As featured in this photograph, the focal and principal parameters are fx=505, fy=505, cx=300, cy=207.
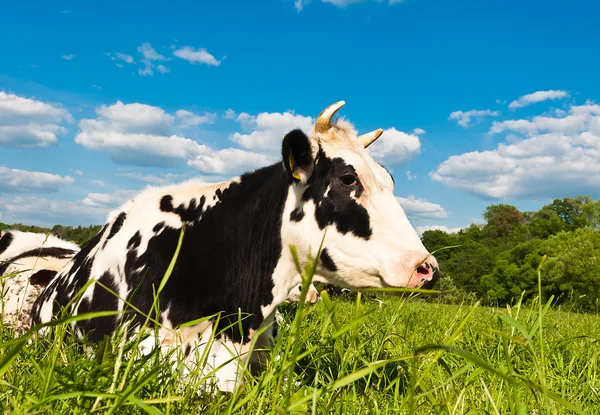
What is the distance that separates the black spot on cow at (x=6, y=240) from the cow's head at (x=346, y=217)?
5.75 m

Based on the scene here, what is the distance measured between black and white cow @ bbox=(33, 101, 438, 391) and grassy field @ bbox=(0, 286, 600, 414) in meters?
0.39

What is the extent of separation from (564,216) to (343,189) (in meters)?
97.5

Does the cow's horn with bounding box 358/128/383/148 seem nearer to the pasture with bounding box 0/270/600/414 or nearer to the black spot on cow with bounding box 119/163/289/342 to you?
the black spot on cow with bounding box 119/163/289/342

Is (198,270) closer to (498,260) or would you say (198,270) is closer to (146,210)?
(146,210)

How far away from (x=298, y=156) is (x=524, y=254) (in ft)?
212

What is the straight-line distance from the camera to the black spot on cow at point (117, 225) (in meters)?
4.85

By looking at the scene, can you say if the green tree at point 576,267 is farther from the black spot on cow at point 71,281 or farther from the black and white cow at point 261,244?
the black spot on cow at point 71,281

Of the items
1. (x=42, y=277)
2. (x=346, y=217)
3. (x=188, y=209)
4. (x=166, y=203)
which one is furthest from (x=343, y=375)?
(x=42, y=277)

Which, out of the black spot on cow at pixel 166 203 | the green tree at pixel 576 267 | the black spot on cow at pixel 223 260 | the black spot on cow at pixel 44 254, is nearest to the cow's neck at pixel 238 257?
the black spot on cow at pixel 223 260

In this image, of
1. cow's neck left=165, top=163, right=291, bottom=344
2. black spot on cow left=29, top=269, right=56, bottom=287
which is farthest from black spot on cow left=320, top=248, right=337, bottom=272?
black spot on cow left=29, top=269, right=56, bottom=287

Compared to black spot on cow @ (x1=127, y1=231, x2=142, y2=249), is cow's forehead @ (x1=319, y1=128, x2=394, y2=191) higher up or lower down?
Answer: higher up

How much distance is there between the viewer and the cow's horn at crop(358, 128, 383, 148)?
17.4 feet

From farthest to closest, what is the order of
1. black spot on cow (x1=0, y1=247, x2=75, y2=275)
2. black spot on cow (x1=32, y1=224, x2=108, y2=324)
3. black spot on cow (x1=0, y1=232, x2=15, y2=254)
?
black spot on cow (x1=0, y1=232, x2=15, y2=254), black spot on cow (x1=0, y1=247, x2=75, y2=275), black spot on cow (x1=32, y1=224, x2=108, y2=324)

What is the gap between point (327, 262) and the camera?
4.03 m
